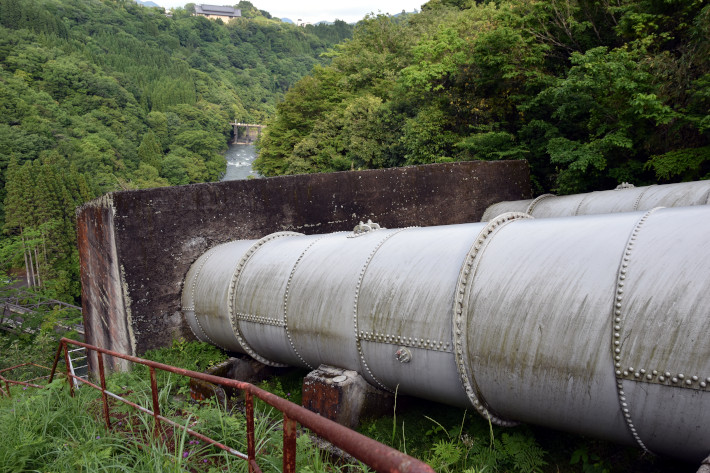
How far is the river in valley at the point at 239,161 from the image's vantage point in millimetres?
81375

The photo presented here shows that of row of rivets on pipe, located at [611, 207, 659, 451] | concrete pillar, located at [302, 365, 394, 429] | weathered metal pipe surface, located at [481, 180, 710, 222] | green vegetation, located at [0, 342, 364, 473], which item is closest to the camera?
row of rivets on pipe, located at [611, 207, 659, 451]

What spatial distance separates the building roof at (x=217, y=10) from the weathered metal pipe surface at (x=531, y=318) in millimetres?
191138

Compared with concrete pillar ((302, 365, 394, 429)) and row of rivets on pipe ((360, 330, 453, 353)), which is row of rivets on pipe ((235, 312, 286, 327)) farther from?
row of rivets on pipe ((360, 330, 453, 353))

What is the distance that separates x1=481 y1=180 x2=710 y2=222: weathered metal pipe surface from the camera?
22.4 ft

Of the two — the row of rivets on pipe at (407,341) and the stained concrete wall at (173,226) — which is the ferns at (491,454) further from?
the stained concrete wall at (173,226)

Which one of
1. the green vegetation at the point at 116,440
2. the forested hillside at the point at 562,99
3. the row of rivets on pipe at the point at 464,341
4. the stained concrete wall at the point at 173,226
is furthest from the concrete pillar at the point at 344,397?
the forested hillside at the point at 562,99

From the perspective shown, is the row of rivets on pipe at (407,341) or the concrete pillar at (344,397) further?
the concrete pillar at (344,397)

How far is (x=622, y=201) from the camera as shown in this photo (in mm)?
7891

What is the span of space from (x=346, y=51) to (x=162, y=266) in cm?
2914

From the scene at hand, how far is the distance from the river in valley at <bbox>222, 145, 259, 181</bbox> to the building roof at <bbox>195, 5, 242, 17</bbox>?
97.5 meters

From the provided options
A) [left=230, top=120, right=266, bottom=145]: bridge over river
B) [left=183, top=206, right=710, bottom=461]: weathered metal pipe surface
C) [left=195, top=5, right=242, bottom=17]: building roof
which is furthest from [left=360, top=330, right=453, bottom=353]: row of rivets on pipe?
[left=195, top=5, right=242, bottom=17]: building roof

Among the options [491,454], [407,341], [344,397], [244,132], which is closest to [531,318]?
[407,341]

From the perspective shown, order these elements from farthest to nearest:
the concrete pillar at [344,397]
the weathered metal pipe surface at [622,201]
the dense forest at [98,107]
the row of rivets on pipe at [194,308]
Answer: the dense forest at [98,107] < the weathered metal pipe surface at [622,201] < the row of rivets on pipe at [194,308] < the concrete pillar at [344,397]

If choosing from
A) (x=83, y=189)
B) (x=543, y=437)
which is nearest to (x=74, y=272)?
(x=83, y=189)
